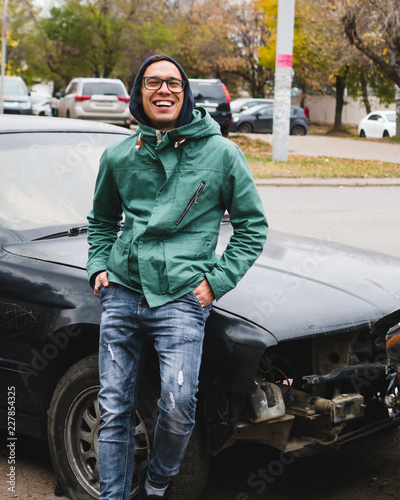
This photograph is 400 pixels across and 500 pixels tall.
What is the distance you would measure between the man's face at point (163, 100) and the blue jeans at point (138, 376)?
64 cm

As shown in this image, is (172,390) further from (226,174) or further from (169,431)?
(226,174)

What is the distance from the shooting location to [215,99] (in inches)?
1053

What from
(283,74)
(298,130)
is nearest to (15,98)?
(298,130)

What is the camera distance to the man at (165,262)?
283 centimetres

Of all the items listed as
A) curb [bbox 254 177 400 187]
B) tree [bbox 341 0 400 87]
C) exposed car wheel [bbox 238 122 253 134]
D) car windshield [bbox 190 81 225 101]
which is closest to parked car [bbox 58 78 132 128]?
car windshield [bbox 190 81 225 101]

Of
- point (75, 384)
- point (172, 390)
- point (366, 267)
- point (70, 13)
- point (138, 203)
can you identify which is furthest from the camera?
point (70, 13)

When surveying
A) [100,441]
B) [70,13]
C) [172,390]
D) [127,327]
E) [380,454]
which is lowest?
[380,454]

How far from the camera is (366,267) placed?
3.75 m

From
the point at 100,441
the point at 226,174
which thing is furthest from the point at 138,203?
the point at 100,441

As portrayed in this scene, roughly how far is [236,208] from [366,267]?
3.38 ft

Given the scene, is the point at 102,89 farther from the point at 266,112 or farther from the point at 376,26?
the point at 266,112

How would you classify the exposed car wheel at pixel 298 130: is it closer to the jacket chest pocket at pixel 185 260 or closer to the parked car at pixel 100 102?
the parked car at pixel 100 102

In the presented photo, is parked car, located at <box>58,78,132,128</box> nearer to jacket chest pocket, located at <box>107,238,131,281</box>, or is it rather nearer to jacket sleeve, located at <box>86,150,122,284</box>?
jacket sleeve, located at <box>86,150,122,284</box>

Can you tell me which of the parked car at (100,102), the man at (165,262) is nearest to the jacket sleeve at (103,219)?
the man at (165,262)
